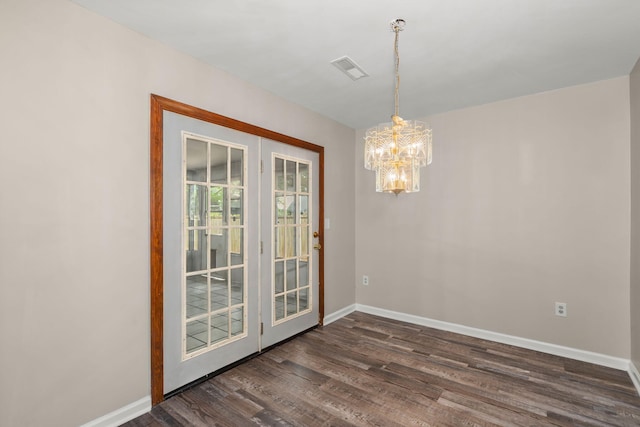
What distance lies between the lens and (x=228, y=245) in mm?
2662

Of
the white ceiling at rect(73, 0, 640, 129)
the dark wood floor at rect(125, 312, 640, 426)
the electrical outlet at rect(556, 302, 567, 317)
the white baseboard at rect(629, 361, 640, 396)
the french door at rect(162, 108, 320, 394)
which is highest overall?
the white ceiling at rect(73, 0, 640, 129)

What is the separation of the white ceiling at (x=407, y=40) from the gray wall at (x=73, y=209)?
12.0 inches

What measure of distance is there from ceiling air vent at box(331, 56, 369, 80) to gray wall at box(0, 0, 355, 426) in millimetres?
1188

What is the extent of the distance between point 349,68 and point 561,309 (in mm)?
2979

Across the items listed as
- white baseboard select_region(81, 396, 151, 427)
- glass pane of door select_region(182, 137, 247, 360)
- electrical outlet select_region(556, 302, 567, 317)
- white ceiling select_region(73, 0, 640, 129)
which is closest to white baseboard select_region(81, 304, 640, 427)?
white baseboard select_region(81, 396, 151, 427)

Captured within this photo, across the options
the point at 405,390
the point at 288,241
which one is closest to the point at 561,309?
the point at 405,390

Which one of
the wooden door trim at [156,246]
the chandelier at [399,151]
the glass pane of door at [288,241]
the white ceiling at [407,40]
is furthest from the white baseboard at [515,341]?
the wooden door trim at [156,246]

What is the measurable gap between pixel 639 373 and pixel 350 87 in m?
3.30

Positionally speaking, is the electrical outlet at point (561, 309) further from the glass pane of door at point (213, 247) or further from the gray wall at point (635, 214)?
the glass pane of door at point (213, 247)

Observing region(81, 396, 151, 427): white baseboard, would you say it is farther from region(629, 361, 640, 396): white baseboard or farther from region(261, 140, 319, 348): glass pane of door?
region(629, 361, 640, 396): white baseboard

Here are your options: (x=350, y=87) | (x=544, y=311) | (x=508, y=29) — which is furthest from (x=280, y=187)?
(x=544, y=311)

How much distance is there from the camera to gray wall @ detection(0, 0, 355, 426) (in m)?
1.62

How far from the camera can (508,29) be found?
6.64ft

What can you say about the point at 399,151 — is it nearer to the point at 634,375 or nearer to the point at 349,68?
the point at 349,68
